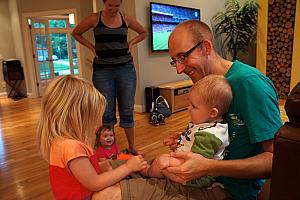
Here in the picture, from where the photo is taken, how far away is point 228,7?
6.14m

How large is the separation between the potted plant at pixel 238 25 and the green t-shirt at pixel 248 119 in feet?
16.4

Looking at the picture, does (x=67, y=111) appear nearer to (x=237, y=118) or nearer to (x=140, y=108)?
(x=237, y=118)

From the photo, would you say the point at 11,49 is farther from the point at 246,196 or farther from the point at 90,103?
the point at 246,196

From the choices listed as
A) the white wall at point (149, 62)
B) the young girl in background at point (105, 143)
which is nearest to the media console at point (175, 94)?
the white wall at point (149, 62)

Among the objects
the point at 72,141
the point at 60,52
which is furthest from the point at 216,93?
the point at 60,52

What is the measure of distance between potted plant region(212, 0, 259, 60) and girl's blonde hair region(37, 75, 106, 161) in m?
5.17

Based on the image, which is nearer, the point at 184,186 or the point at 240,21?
the point at 184,186

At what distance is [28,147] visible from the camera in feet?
10.2

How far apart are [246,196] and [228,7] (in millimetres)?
5804

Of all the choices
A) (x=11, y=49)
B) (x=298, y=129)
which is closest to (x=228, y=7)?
(x=11, y=49)

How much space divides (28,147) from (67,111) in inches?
91.8

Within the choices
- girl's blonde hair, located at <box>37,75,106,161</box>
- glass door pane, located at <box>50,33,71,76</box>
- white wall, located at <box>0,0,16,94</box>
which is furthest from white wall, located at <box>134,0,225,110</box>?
glass door pane, located at <box>50,33,71,76</box>

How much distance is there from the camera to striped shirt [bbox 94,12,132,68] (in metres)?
2.38

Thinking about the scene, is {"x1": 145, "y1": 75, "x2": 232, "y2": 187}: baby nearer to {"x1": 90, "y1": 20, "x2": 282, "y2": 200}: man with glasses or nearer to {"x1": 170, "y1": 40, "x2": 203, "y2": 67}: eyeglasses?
{"x1": 90, "y1": 20, "x2": 282, "y2": 200}: man with glasses
